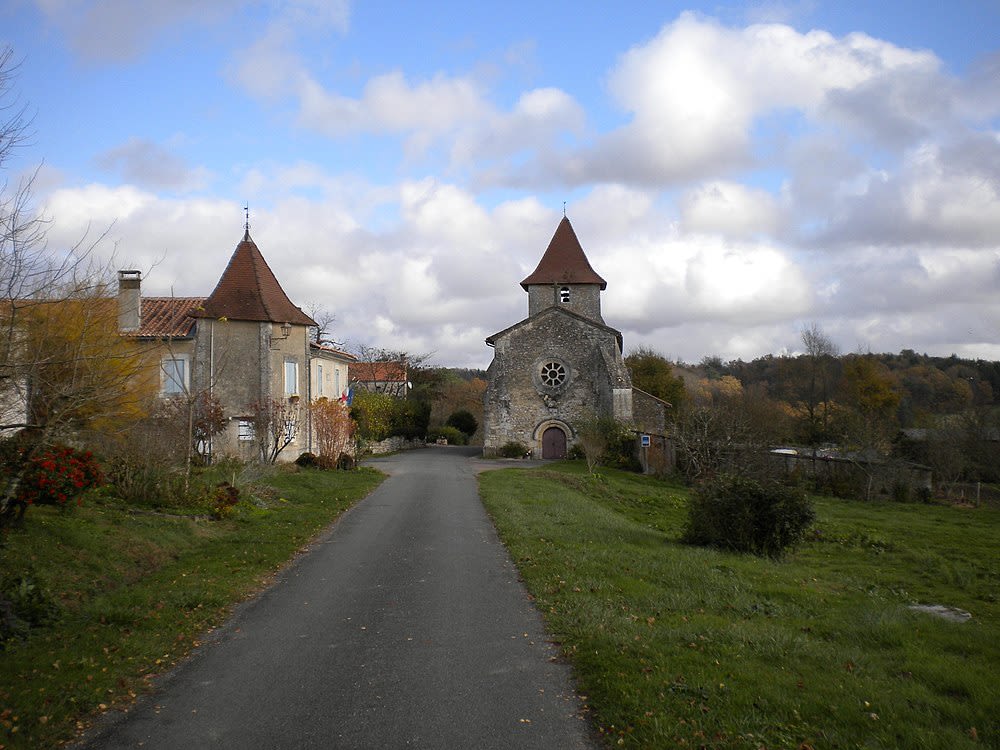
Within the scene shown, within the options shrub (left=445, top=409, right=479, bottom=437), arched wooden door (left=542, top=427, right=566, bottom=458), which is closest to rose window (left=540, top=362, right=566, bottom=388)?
arched wooden door (left=542, top=427, right=566, bottom=458)

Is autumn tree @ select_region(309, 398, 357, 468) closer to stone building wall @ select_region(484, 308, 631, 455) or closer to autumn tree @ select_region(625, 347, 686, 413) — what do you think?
stone building wall @ select_region(484, 308, 631, 455)

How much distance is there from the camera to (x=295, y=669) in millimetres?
6402

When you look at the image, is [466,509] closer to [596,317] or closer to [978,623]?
[978,623]

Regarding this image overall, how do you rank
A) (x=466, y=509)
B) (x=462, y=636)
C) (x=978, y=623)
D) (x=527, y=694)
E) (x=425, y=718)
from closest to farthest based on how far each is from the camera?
(x=425, y=718) < (x=527, y=694) < (x=462, y=636) < (x=978, y=623) < (x=466, y=509)

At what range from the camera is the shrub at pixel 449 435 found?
2119 inches

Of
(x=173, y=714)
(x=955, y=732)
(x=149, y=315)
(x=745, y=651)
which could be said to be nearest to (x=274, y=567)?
(x=173, y=714)

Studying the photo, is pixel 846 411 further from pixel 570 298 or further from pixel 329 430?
pixel 329 430

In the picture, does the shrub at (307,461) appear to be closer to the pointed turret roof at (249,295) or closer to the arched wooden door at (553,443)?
the pointed turret roof at (249,295)

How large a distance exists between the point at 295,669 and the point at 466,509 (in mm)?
11165

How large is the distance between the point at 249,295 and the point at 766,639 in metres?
25.2

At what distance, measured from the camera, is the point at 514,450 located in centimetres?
3612

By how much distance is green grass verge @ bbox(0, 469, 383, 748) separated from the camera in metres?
5.55

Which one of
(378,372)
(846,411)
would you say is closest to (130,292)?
(378,372)

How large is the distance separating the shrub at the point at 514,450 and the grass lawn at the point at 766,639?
20.4 meters
